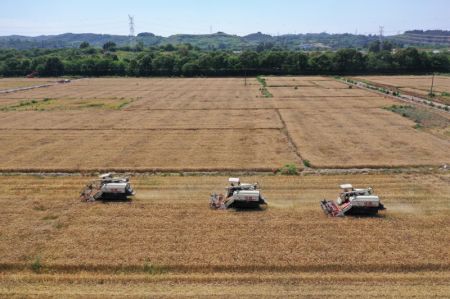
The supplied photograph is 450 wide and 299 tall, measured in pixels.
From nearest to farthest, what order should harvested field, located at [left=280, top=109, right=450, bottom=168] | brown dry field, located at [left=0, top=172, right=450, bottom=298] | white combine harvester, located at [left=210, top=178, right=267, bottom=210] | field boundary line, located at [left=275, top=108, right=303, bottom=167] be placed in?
brown dry field, located at [left=0, top=172, right=450, bottom=298]
white combine harvester, located at [left=210, top=178, right=267, bottom=210]
harvested field, located at [left=280, top=109, right=450, bottom=168]
field boundary line, located at [left=275, top=108, right=303, bottom=167]

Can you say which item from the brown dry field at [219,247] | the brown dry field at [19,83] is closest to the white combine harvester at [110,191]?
the brown dry field at [219,247]

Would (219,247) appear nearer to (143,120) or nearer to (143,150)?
(143,150)

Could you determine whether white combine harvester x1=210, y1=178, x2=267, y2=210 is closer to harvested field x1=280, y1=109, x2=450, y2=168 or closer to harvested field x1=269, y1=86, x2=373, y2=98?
harvested field x1=280, y1=109, x2=450, y2=168

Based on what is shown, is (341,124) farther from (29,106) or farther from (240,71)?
(240,71)

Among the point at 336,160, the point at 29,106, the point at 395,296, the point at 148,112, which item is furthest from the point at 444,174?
the point at 29,106

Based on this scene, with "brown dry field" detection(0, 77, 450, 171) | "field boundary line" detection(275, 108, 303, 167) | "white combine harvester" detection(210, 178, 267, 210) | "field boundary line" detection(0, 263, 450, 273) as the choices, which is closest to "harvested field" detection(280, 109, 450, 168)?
"brown dry field" detection(0, 77, 450, 171)

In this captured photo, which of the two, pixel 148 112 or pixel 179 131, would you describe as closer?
pixel 179 131
